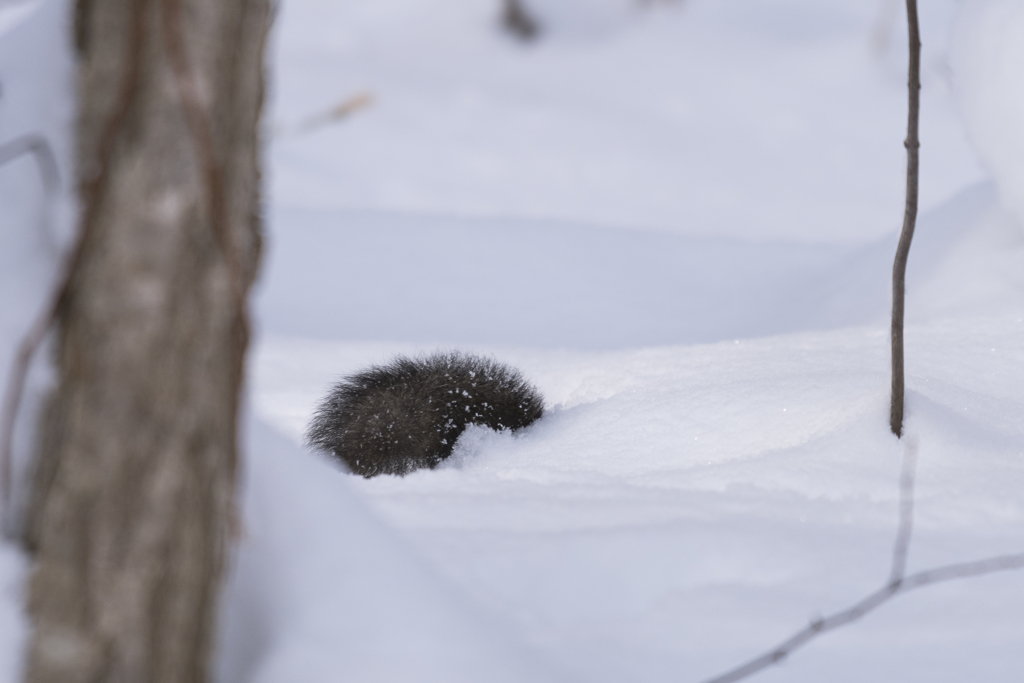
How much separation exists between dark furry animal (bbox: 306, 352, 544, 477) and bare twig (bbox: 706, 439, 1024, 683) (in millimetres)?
1011

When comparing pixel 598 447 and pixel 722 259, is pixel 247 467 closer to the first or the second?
pixel 598 447

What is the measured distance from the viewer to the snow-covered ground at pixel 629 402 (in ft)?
2.66

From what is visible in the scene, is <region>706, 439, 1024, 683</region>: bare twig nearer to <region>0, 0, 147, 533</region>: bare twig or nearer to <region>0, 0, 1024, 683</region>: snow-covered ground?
<region>0, 0, 1024, 683</region>: snow-covered ground

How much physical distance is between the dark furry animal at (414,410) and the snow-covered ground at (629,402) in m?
0.07

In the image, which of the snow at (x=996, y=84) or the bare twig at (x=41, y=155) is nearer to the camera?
the bare twig at (x=41, y=155)

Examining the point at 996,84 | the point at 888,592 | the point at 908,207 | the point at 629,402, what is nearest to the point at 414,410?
the point at 629,402

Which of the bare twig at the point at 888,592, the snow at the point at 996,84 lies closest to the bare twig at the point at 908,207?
the bare twig at the point at 888,592

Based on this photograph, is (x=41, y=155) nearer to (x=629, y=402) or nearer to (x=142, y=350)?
(x=142, y=350)

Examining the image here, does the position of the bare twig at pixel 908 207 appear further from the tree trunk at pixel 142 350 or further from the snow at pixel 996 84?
the snow at pixel 996 84

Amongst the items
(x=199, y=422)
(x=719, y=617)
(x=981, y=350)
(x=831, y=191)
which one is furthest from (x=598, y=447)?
(x=831, y=191)

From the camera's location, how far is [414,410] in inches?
77.5

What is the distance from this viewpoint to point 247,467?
33.2 inches

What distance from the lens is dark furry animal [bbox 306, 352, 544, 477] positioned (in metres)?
1.91

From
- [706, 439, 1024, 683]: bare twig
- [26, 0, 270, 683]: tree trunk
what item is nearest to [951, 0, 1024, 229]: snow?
[706, 439, 1024, 683]: bare twig
